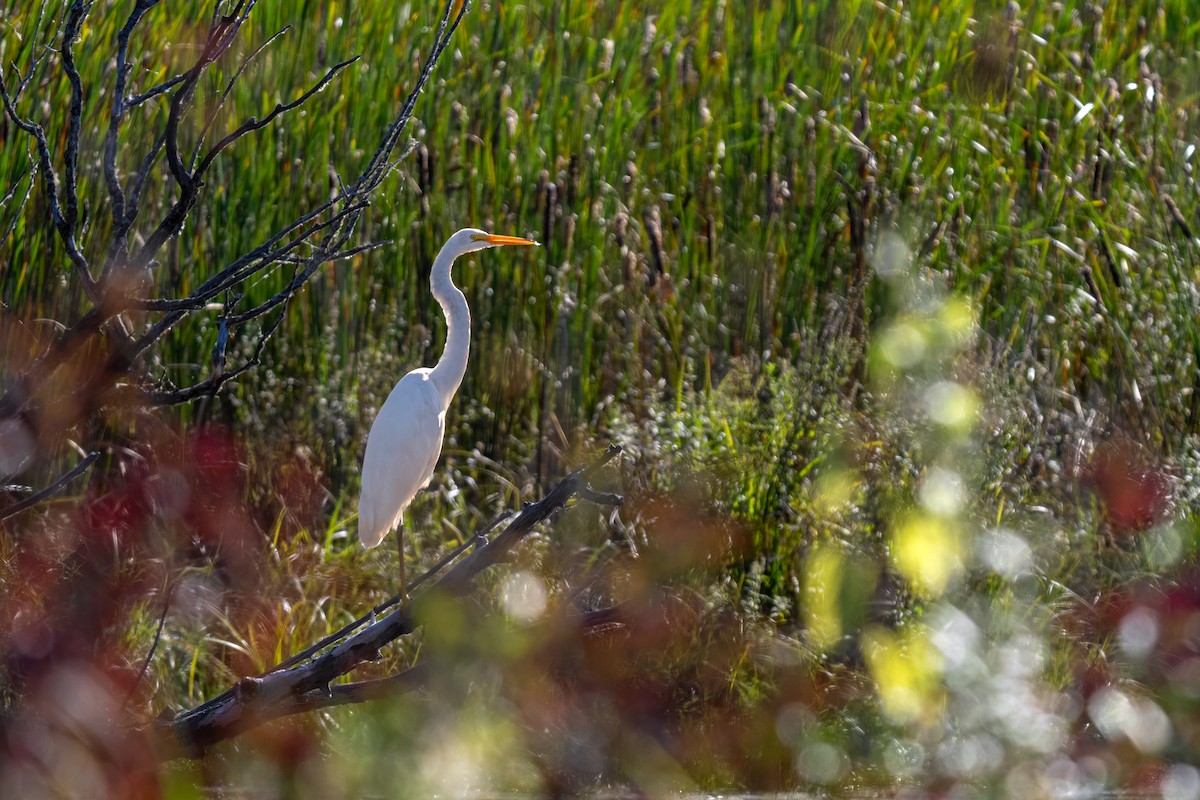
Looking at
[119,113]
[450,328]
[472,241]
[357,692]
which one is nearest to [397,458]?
[450,328]

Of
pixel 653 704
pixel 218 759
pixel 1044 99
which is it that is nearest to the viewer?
pixel 218 759

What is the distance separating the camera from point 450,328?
3330 mm

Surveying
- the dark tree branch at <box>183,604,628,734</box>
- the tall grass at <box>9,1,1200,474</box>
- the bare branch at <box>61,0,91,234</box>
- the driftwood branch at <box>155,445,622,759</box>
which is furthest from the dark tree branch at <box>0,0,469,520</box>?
the tall grass at <box>9,1,1200,474</box>

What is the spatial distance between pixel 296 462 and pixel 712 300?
1.29 metres

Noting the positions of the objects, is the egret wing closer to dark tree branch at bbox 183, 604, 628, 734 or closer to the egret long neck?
the egret long neck

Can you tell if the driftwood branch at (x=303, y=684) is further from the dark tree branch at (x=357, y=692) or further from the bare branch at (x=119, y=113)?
the bare branch at (x=119, y=113)

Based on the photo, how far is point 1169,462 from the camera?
355 cm

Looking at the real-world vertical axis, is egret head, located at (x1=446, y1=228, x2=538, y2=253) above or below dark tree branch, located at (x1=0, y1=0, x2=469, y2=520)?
below

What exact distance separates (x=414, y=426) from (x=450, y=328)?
0.25 metres

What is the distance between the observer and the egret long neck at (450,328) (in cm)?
328

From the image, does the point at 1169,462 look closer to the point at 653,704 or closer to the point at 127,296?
the point at 653,704

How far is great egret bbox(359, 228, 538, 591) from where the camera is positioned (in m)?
3.15

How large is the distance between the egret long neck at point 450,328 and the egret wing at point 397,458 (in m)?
0.06

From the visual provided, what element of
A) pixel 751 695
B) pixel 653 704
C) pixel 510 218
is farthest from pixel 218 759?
pixel 510 218
